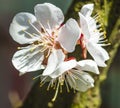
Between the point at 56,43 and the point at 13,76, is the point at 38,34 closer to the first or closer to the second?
the point at 56,43

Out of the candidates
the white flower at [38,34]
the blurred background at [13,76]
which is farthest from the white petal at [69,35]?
the blurred background at [13,76]

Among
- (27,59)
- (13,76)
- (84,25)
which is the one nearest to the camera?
(84,25)

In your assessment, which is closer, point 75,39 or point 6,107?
point 75,39

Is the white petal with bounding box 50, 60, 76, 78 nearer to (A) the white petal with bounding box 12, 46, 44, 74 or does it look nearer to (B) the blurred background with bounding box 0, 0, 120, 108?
(A) the white petal with bounding box 12, 46, 44, 74

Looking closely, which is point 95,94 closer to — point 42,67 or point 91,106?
point 91,106

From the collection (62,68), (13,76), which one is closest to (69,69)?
(62,68)

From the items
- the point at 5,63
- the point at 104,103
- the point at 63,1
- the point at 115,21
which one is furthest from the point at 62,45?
the point at 5,63
